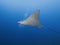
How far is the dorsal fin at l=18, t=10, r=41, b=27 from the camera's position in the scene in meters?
1.92

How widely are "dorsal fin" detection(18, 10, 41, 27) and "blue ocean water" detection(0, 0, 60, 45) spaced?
0.05m

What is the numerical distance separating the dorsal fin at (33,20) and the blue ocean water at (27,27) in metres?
0.05

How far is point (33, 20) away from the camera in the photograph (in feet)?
6.40

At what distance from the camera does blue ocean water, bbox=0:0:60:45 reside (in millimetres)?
1935

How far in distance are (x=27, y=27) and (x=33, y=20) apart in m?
0.15

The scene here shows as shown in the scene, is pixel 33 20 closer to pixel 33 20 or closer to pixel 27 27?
pixel 33 20

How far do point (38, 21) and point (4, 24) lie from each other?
21.5 inches

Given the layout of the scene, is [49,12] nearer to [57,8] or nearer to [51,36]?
[57,8]

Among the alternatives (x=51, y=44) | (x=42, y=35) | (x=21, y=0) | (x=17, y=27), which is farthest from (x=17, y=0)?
(x=51, y=44)

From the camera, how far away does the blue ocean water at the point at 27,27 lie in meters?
1.93

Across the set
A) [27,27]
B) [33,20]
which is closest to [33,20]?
[33,20]

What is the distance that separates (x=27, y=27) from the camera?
194 cm

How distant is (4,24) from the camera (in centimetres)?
194

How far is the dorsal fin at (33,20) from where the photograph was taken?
1924 millimetres
